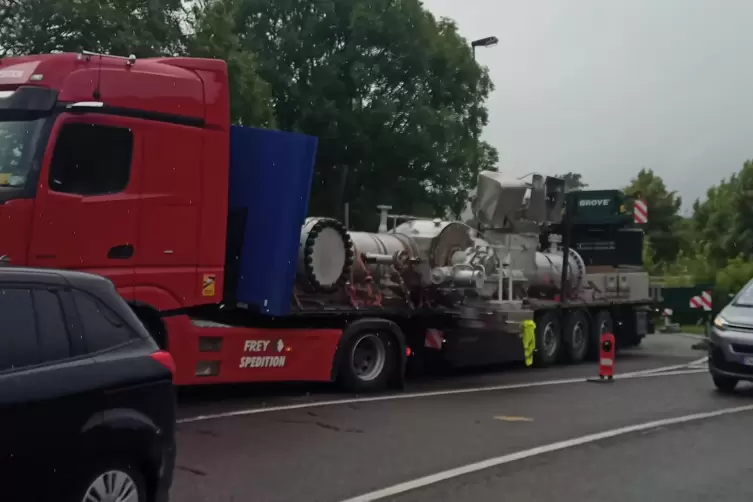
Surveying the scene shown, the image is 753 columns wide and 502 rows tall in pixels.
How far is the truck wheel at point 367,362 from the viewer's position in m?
13.1

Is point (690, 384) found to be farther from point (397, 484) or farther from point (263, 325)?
point (397, 484)

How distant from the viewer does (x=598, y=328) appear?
20.3 metres

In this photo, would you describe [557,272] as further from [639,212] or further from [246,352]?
[246,352]

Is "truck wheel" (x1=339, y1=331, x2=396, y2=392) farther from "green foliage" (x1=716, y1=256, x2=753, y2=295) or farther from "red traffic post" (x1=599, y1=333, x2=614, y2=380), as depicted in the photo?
"green foliage" (x1=716, y1=256, x2=753, y2=295)

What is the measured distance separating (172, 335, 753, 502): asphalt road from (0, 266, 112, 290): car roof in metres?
2.10

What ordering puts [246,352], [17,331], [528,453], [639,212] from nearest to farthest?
1. [17,331]
2. [528,453]
3. [246,352]
4. [639,212]

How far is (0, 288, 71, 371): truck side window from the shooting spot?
5.05 meters

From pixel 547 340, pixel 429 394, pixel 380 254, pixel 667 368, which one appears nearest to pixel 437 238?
pixel 380 254

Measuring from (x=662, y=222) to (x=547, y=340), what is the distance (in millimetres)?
46792

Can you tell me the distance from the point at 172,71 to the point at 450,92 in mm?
26772

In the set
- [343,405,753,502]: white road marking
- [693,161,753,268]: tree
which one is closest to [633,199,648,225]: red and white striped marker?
[343,405,753,502]: white road marking

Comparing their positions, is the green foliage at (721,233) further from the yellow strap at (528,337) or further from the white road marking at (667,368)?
the yellow strap at (528,337)

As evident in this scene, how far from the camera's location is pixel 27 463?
4934mm

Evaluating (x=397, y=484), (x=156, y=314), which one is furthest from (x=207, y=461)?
(x=156, y=314)
